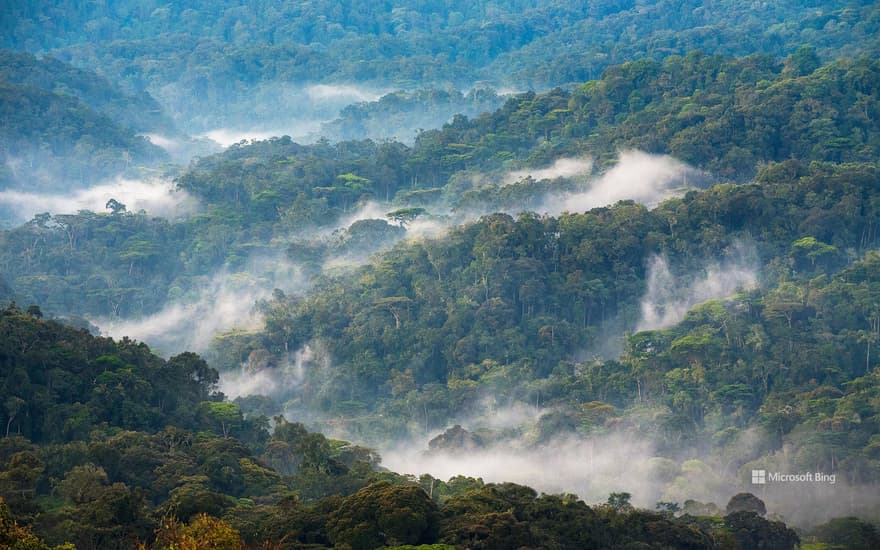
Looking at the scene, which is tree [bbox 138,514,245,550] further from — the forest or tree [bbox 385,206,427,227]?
tree [bbox 385,206,427,227]

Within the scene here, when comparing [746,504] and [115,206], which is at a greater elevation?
[115,206]

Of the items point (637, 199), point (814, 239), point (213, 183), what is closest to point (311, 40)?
point (213, 183)

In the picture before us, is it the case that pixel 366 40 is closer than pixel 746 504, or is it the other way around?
pixel 746 504

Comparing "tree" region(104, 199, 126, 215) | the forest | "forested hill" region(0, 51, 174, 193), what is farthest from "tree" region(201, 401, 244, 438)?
"forested hill" region(0, 51, 174, 193)

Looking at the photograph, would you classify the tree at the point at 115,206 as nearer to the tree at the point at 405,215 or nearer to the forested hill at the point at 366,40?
Answer: the tree at the point at 405,215

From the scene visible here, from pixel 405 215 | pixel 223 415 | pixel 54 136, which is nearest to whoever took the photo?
pixel 223 415

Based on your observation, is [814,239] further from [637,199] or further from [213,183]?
[213,183]

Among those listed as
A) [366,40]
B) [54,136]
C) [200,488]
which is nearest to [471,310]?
[200,488]

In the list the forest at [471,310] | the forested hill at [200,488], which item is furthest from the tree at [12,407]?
the forest at [471,310]

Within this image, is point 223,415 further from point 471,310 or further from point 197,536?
point 197,536
